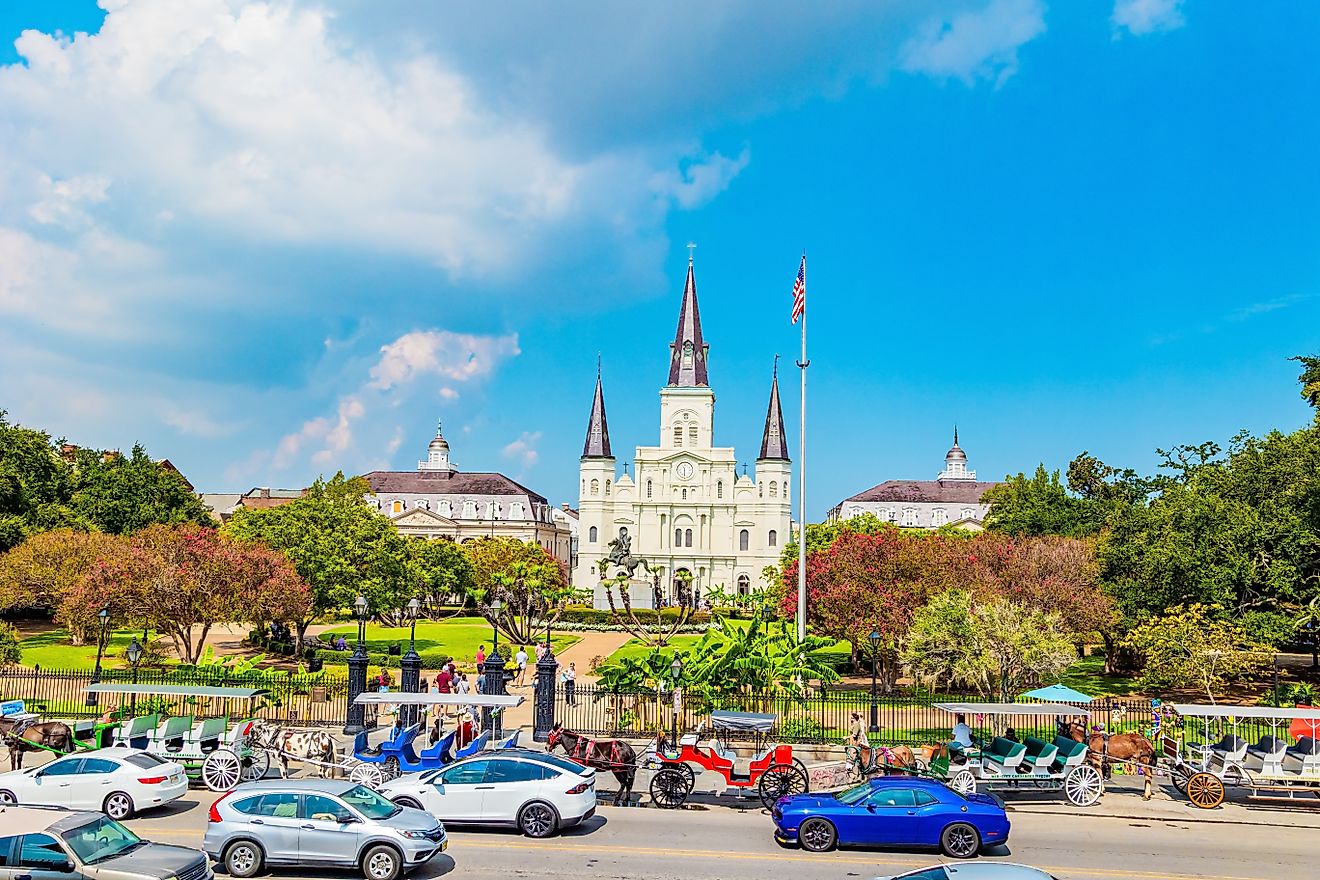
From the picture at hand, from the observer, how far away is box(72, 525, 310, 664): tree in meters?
32.5

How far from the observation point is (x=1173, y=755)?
1853 cm

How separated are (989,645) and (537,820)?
49.0 ft

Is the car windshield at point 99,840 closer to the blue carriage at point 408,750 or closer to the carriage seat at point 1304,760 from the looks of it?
the blue carriage at point 408,750

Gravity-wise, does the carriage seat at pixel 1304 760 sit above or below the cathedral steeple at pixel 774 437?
below

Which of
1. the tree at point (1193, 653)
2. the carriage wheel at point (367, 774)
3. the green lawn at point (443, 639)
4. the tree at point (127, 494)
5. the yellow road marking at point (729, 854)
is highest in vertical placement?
the tree at point (127, 494)

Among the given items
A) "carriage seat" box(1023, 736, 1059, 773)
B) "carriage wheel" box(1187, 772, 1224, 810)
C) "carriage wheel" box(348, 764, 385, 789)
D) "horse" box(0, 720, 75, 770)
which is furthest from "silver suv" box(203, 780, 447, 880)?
"carriage wheel" box(1187, 772, 1224, 810)

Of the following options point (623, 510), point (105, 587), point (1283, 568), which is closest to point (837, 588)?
point (1283, 568)

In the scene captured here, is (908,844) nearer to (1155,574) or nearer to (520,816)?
(520,816)

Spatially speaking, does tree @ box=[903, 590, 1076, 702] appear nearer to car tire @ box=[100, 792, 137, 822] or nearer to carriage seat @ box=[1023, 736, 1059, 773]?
carriage seat @ box=[1023, 736, 1059, 773]

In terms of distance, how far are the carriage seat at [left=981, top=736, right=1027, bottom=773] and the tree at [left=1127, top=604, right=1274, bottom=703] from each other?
33.7 ft

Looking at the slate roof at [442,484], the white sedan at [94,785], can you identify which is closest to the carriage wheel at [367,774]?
the white sedan at [94,785]

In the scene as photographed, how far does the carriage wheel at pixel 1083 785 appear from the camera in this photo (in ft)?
56.0

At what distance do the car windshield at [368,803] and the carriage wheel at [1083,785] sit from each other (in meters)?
11.2

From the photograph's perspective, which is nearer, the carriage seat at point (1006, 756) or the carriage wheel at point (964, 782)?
the carriage wheel at point (964, 782)
